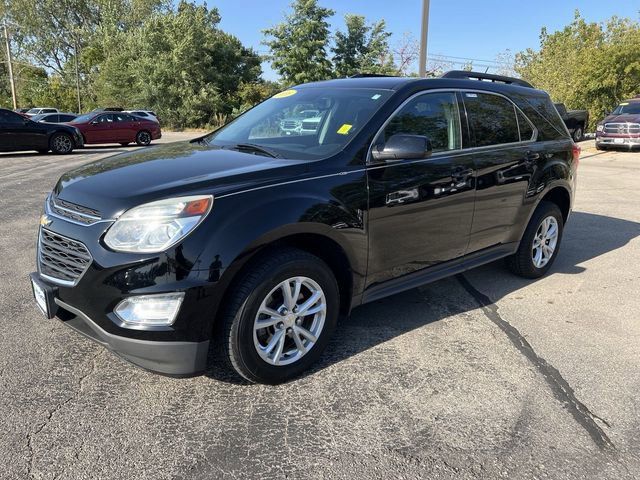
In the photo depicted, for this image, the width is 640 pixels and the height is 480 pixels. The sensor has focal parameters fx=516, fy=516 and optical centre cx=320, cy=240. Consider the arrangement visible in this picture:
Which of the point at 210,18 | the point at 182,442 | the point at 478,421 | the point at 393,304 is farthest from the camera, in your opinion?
the point at 210,18

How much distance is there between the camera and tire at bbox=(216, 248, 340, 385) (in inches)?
109

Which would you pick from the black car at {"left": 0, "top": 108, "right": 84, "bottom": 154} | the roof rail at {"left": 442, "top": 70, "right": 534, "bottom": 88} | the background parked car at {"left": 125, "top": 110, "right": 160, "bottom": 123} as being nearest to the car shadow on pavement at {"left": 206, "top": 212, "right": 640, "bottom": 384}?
the roof rail at {"left": 442, "top": 70, "right": 534, "bottom": 88}

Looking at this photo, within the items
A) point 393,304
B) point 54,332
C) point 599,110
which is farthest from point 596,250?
point 599,110

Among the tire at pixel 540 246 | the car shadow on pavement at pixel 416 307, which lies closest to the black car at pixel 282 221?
the car shadow on pavement at pixel 416 307

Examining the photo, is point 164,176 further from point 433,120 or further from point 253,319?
point 433,120

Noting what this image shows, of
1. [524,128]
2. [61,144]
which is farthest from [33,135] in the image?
[524,128]

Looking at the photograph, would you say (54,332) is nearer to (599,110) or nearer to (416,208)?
(416,208)

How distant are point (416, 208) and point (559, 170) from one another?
2186 mm

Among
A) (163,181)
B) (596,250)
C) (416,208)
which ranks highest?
(163,181)

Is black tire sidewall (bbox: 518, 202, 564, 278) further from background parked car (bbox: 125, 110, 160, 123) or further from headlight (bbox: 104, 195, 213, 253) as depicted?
background parked car (bbox: 125, 110, 160, 123)

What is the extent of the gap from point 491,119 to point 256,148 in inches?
80.3

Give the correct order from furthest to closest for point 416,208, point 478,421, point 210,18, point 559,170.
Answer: point 210,18, point 559,170, point 416,208, point 478,421

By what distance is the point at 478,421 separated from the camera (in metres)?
2.76

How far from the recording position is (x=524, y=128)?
15.2 feet
